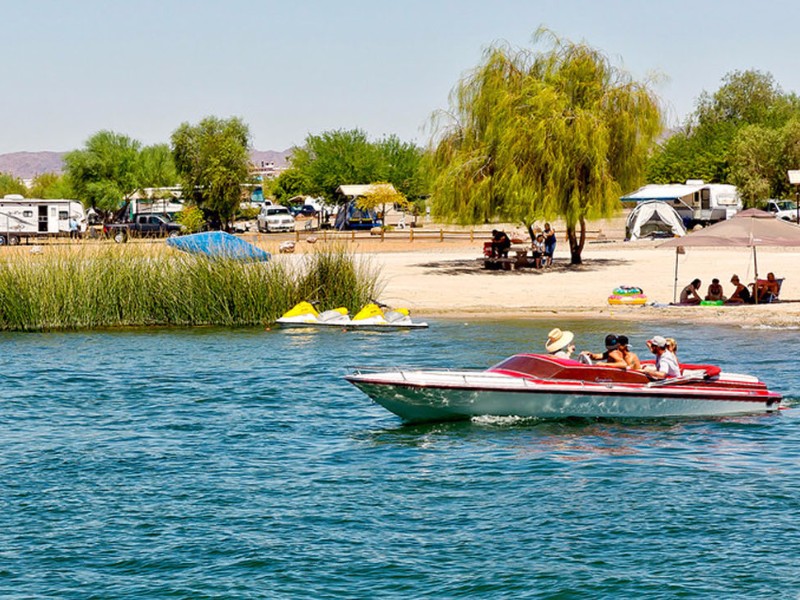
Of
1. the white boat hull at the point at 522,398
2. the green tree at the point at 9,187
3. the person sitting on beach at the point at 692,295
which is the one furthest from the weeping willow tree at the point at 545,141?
the green tree at the point at 9,187

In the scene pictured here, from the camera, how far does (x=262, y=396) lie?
1000 inches

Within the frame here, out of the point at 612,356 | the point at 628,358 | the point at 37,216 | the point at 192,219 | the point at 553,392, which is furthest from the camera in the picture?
the point at 37,216

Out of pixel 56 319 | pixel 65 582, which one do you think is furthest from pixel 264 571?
pixel 56 319

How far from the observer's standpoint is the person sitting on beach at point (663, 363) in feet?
70.5

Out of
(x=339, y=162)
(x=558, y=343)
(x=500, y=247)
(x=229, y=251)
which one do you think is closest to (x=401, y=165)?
(x=339, y=162)

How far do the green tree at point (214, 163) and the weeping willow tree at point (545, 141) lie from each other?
130ft

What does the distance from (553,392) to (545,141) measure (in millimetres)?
26106

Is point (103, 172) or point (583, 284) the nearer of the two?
point (583, 284)

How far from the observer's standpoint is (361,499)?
57.2 feet

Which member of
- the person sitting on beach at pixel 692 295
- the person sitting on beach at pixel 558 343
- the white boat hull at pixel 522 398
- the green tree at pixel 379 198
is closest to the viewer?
the white boat hull at pixel 522 398

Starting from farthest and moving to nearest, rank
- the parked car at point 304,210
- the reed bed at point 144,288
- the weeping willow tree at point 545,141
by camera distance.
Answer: the parked car at point 304,210 < the weeping willow tree at point 545,141 < the reed bed at point 144,288

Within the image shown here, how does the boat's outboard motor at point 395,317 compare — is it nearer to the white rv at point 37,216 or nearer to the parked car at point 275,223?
the parked car at point 275,223

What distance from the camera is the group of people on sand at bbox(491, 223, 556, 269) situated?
4744cm

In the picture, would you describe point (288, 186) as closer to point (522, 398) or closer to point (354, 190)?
point (354, 190)
